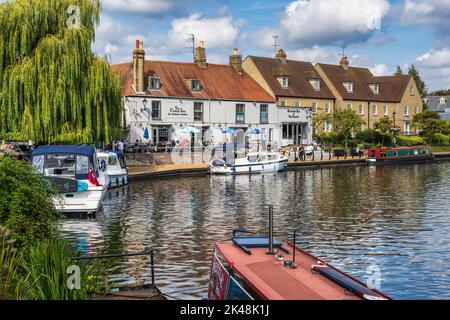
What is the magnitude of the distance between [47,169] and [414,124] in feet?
243

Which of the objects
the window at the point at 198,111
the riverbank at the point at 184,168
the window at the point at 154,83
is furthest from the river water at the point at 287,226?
the window at the point at 198,111

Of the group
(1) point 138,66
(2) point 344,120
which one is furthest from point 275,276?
(2) point 344,120

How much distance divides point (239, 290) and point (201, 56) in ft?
200

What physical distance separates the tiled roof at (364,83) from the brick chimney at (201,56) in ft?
74.3

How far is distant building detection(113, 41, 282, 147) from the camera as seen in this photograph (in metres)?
58.5

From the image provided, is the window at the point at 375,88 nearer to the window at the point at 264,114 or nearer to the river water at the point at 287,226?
the window at the point at 264,114

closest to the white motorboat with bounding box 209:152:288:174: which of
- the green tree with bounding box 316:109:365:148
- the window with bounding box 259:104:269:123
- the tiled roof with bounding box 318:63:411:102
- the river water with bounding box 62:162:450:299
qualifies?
the river water with bounding box 62:162:450:299

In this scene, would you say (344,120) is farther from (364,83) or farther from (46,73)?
(46,73)

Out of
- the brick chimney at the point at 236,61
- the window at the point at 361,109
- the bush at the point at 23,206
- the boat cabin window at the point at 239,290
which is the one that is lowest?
the boat cabin window at the point at 239,290

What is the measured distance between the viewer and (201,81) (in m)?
66.3

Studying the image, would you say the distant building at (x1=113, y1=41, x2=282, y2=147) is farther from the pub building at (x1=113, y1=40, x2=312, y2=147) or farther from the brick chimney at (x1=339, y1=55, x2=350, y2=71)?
the brick chimney at (x1=339, y1=55, x2=350, y2=71)

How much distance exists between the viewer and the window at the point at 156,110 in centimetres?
5944

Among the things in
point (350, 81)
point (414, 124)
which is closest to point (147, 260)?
point (350, 81)
